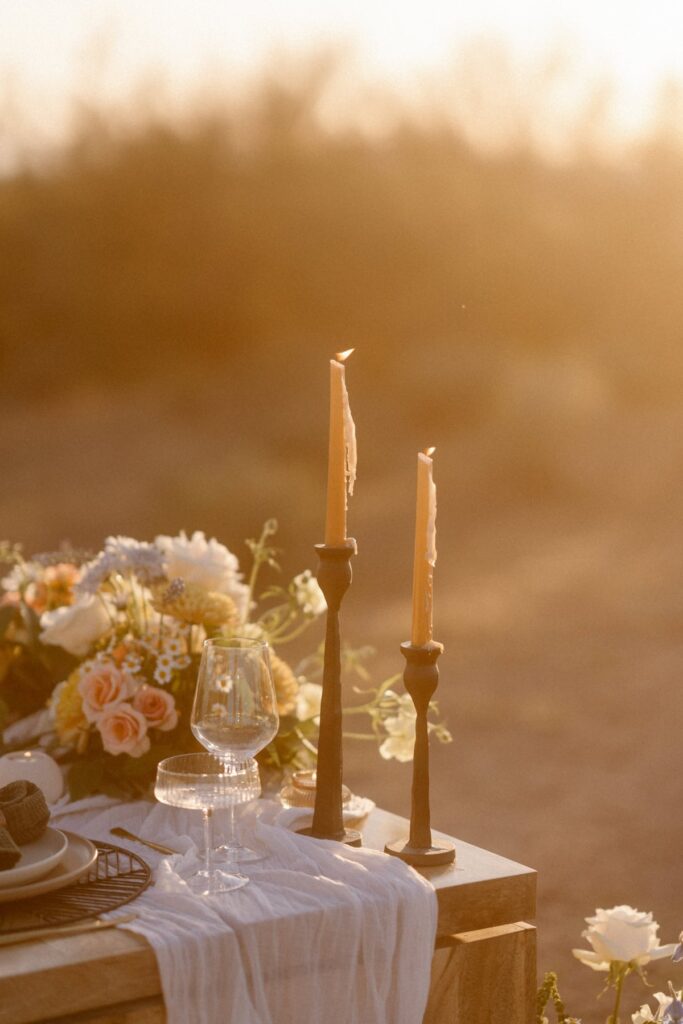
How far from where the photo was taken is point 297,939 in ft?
3.38

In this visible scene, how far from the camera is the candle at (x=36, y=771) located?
133cm

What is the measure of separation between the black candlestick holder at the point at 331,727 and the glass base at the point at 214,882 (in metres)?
0.14

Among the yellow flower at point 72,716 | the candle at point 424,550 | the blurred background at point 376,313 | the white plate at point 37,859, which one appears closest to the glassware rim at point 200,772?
the white plate at point 37,859

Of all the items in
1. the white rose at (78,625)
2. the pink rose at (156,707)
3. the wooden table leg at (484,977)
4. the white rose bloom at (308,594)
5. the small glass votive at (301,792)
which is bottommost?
the wooden table leg at (484,977)

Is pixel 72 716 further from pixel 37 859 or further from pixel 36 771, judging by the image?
pixel 37 859

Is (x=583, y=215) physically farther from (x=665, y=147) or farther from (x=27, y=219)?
(x=27, y=219)

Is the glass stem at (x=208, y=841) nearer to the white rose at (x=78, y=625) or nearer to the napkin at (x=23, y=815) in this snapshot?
the napkin at (x=23, y=815)

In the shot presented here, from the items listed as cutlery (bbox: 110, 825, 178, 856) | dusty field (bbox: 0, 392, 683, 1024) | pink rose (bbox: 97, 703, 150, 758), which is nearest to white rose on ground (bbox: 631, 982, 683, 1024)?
cutlery (bbox: 110, 825, 178, 856)

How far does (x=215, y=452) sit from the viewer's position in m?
6.06

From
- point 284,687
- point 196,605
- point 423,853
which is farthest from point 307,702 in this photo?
point 423,853

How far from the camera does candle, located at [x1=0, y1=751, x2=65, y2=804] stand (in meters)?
1.33

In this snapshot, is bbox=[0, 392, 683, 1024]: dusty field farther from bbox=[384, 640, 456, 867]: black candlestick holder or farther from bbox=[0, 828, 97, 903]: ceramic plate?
bbox=[0, 828, 97, 903]: ceramic plate

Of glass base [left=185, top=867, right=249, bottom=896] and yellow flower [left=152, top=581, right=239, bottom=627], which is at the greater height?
yellow flower [left=152, top=581, right=239, bottom=627]

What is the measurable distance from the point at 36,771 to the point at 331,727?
345 mm
